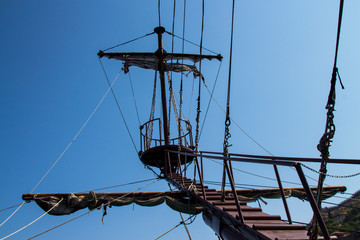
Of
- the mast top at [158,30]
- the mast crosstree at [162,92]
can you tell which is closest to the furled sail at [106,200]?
the mast crosstree at [162,92]

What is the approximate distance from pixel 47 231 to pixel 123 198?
278cm

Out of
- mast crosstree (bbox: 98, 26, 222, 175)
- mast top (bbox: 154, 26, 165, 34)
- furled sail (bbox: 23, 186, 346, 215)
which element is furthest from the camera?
mast top (bbox: 154, 26, 165, 34)

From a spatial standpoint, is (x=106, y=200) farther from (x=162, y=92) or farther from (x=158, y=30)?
(x=158, y=30)

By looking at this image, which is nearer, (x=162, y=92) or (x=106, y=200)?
(x=106, y=200)

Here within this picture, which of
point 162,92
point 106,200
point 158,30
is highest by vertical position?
point 158,30

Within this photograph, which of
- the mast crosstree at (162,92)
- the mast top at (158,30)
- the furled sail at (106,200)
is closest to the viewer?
the furled sail at (106,200)

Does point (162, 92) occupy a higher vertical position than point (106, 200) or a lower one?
higher

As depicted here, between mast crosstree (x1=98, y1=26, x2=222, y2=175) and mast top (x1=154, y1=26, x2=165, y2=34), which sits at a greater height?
mast top (x1=154, y1=26, x2=165, y2=34)

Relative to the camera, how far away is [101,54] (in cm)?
1478

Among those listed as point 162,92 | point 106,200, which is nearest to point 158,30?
point 162,92

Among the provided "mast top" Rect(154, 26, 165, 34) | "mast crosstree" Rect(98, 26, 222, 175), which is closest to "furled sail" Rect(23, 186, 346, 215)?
"mast crosstree" Rect(98, 26, 222, 175)

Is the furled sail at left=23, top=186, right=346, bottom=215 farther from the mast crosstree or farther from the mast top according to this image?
the mast top

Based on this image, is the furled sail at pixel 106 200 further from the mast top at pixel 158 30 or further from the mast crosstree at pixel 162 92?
the mast top at pixel 158 30

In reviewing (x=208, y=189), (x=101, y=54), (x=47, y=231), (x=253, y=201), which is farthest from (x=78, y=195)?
(x=101, y=54)
